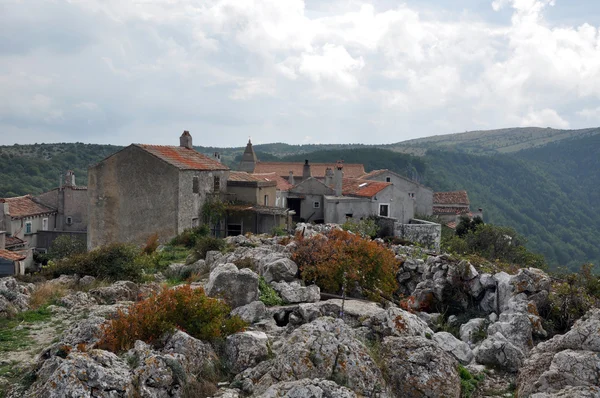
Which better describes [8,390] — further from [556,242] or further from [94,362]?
[556,242]

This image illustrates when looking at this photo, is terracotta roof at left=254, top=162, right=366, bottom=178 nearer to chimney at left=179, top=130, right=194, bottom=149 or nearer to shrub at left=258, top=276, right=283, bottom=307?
chimney at left=179, top=130, right=194, bottom=149

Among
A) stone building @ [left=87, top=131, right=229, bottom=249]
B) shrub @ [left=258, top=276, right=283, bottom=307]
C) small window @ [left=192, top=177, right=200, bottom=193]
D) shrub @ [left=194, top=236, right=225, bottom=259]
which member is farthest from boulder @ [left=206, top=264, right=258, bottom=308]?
small window @ [left=192, top=177, right=200, bottom=193]

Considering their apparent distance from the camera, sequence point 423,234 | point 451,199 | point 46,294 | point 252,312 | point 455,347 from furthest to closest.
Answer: point 451,199 → point 423,234 → point 46,294 → point 252,312 → point 455,347

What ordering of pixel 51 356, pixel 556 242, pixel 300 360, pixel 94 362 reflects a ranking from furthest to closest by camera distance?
pixel 556 242 → pixel 51 356 → pixel 300 360 → pixel 94 362

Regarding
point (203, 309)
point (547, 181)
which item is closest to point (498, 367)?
point (203, 309)

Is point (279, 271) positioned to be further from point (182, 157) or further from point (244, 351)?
point (182, 157)

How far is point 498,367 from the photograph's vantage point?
9703 mm

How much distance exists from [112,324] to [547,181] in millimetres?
129204

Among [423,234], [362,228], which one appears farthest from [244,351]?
[423,234]

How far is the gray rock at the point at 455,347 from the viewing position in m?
10.1

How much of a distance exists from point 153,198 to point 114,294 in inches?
647

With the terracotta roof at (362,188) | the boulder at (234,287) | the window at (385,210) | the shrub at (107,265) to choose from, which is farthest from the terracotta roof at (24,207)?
the boulder at (234,287)

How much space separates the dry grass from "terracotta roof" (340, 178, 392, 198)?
87.8 feet

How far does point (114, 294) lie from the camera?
1371 centimetres
